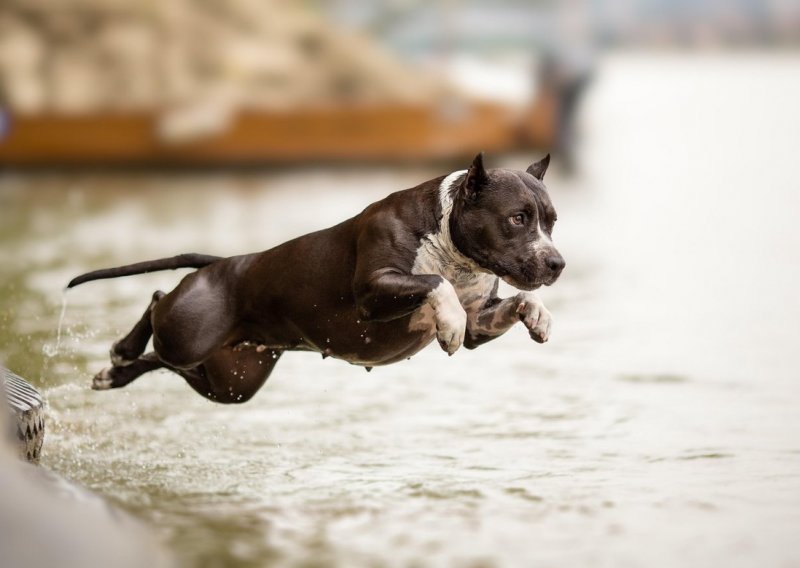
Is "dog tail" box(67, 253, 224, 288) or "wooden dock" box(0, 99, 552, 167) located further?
"wooden dock" box(0, 99, 552, 167)

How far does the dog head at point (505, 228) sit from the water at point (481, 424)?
0.84 meters

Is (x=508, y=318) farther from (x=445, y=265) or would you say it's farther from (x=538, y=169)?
(x=538, y=169)

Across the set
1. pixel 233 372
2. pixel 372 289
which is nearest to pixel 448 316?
pixel 372 289

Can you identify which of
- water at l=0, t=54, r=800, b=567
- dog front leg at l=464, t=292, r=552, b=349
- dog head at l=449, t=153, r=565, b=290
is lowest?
water at l=0, t=54, r=800, b=567

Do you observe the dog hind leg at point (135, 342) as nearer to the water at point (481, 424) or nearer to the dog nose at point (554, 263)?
the water at point (481, 424)

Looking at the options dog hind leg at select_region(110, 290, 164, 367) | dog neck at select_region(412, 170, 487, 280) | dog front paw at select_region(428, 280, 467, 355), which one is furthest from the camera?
dog hind leg at select_region(110, 290, 164, 367)

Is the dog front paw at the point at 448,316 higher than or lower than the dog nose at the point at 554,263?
lower

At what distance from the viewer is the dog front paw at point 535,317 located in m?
5.12

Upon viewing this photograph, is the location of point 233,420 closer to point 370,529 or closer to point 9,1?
point 370,529

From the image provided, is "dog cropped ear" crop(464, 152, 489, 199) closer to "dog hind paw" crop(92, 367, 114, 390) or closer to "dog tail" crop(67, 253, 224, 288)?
"dog tail" crop(67, 253, 224, 288)

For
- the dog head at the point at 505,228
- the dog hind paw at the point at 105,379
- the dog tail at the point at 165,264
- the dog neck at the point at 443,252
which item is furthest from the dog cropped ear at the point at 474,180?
the dog hind paw at the point at 105,379

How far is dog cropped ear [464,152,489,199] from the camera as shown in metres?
5.02

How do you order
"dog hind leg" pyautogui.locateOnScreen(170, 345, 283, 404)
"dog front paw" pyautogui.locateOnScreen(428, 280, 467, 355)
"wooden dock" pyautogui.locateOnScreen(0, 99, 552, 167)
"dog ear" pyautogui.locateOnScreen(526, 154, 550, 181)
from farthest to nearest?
1. "wooden dock" pyautogui.locateOnScreen(0, 99, 552, 167)
2. "dog hind leg" pyautogui.locateOnScreen(170, 345, 283, 404)
3. "dog ear" pyautogui.locateOnScreen(526, 154, 550, 181)
4. "dog front paw" pyautogui.locateOnScreen(428, 280, 467, 355)

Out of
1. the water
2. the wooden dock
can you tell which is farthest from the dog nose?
the wooden dock
